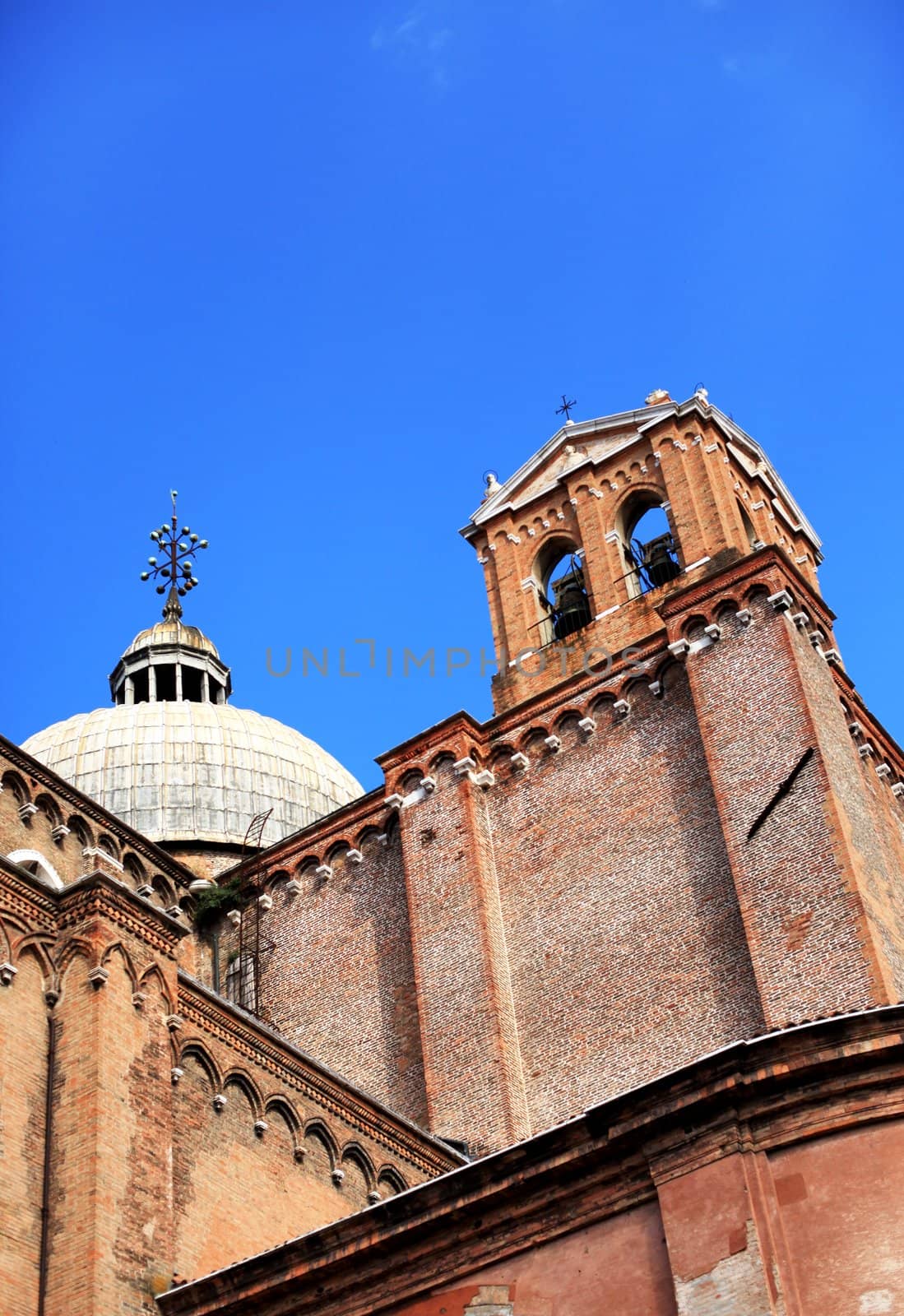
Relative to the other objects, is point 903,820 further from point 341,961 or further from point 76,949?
point 76,949

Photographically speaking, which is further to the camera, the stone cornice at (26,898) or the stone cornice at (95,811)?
the stone cornice at (95,811)

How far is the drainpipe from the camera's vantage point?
17594mm

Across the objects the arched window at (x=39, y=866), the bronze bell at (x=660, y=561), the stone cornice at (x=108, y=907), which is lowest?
the stone cornice at (x=108, y=907)

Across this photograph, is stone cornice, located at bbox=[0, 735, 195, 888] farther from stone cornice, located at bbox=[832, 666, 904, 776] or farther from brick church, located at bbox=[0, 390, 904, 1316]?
stone cornice, located at bbox=[832, 666, 904, 776]

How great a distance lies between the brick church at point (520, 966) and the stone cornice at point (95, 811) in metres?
Result: 0.07

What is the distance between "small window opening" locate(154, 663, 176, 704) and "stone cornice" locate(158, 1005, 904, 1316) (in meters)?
22.7

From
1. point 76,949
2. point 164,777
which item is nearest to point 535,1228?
point 76,949

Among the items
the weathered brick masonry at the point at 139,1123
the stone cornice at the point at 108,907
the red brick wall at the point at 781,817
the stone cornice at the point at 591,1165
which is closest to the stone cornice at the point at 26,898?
the weathered brick masonry at the point at 139,1123

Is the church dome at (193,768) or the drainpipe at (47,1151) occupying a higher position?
the church dome at (193,768)

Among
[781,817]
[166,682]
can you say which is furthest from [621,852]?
[166,682]

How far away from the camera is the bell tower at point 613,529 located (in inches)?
1162

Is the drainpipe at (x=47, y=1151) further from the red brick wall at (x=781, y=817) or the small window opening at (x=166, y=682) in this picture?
the small window opening at (x=166, y=682)

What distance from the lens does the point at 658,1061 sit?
79.2 feet

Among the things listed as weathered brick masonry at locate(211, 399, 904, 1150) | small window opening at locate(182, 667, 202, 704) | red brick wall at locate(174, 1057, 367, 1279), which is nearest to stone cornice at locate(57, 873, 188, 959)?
red brick wall at locate(174, 1057, 367, 1279)
